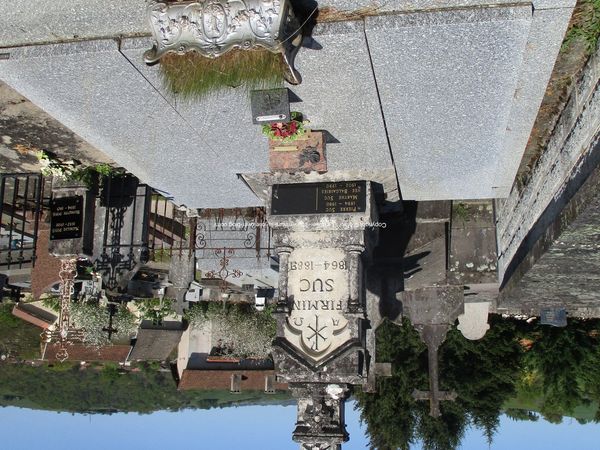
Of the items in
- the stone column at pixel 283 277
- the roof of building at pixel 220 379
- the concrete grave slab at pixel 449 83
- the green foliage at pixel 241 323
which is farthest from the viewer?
the roof of building at pixel 220 379

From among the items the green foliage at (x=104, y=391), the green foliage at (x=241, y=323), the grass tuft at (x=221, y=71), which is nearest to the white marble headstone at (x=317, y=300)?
the grass tuft at (x=221, y=71)

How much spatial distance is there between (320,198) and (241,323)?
576cm

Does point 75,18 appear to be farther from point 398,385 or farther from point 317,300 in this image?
point 398,385

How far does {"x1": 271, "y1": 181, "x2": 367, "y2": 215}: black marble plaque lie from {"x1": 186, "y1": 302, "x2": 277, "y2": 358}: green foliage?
197 inches

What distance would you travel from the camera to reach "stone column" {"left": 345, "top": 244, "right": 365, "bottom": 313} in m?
7.13

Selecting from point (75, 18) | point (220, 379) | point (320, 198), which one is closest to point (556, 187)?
point (320, 198)

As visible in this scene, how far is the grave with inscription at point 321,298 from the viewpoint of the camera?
7090mm

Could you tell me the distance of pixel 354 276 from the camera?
7273mm

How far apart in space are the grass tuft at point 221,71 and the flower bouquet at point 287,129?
3.15ft

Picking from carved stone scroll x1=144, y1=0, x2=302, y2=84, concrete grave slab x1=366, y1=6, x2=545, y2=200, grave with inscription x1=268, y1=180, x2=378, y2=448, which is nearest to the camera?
carved stone scroll x1=144, y1=0, x2=302, y2=84

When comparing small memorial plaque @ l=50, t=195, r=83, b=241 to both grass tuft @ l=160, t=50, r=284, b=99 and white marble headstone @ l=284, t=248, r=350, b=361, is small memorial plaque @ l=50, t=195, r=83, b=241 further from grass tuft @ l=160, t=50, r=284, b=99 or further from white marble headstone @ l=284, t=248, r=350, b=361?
grass tuft @ l=160, t=50, r=284, b=99

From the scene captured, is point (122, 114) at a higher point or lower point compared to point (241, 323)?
higher

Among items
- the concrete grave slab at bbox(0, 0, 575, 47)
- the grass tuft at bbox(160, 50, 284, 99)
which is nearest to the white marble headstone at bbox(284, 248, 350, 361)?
the grass tuft at bbox(160, 50, 284, 99)

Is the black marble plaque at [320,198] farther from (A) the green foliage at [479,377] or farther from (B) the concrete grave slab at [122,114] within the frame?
(A) the green foliage at [479,377]
